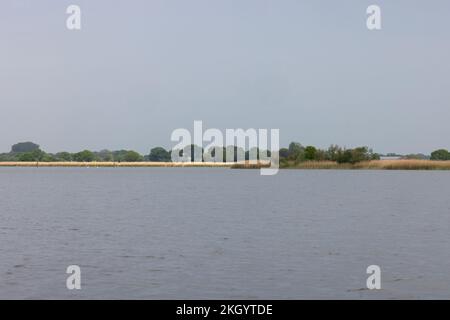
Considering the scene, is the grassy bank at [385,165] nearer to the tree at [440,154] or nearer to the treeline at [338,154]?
the treeline at [338,154]

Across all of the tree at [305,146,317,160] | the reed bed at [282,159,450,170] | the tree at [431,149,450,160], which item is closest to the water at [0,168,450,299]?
the reed bed at [282,159,450,170]

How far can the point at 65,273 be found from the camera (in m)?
20.7

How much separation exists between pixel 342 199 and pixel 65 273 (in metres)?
36.8

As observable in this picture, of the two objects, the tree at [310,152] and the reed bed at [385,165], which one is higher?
the tree at [310,152]

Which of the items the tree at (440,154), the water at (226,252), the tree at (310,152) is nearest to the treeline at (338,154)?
the tree at (310,152)

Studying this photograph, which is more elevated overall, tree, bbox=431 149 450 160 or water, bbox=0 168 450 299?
tree, bbox=431 149 450 160

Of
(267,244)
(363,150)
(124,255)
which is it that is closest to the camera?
(124,255)

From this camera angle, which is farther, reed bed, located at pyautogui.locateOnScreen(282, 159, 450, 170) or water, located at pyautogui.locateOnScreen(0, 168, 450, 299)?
reed bed, located at pyautogui.locateOnScreen(282, 159, 450, 170)

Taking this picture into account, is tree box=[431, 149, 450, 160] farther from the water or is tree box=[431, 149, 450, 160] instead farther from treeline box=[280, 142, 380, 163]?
the water

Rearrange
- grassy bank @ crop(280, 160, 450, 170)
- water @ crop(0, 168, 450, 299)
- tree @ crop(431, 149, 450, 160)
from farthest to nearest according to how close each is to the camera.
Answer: tree @ crop(431, 149, 450, 160) < grassy bank @ crop(280, 160, 450, 170) < water @ crop(0, 168, 450, 299)

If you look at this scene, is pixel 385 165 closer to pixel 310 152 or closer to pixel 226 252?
pixel 310 152

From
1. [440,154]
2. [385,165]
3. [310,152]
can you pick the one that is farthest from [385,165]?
[440,154]
